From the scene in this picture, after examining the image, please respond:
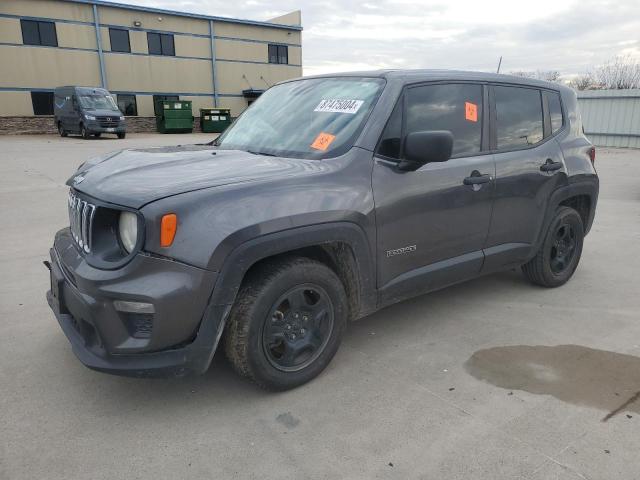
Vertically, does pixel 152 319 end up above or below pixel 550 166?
below

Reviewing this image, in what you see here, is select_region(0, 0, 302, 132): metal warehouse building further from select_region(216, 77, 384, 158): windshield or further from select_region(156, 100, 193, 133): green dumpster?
select_region(216, 77, 384, 158): windshield

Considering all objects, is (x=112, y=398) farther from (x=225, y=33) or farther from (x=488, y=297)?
(x=225, y=33)

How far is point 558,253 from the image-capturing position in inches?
180

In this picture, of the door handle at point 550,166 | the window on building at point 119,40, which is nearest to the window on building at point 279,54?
the window on building at point 119,40

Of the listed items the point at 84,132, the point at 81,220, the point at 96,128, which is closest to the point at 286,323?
the point at 81,220

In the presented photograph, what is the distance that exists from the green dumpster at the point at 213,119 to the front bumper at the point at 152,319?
29.8m

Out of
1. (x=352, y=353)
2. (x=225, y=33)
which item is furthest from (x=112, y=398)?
(x=225, y=33)

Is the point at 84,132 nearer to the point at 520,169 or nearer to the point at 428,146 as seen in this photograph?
the point at 520,169

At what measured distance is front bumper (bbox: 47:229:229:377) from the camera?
7.78 ft

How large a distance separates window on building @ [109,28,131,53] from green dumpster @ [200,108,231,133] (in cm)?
586

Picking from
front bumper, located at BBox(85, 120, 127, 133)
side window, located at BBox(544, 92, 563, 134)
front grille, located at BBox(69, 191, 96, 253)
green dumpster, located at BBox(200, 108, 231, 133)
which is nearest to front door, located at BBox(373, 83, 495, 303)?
side window, located at BBox(544, 92, 563, 134)

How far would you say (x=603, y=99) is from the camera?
20.7 m

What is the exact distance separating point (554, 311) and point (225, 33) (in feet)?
114

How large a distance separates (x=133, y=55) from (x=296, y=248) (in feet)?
108
